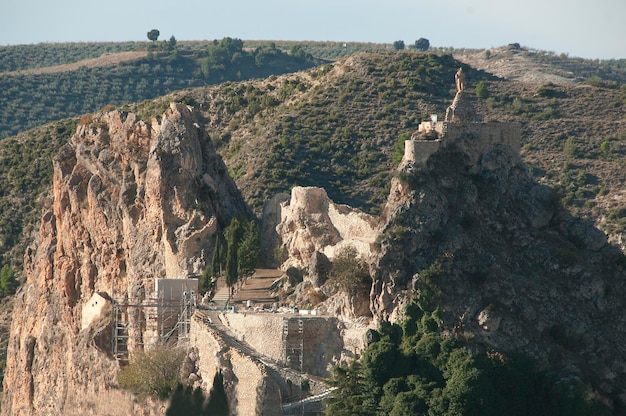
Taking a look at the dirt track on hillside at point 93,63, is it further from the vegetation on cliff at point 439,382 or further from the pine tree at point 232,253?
the vegetation on cliff at point 439,382

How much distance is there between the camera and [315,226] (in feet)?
238

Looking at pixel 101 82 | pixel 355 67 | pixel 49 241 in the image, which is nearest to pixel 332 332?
pixel 49 241

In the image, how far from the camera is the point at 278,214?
77188mm

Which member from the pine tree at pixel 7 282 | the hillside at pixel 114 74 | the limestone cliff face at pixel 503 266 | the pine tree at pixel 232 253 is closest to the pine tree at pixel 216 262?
the pine tree at pixel 232 253

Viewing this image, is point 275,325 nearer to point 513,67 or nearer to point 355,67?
point 355,67

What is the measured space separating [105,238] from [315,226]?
41.9 ft

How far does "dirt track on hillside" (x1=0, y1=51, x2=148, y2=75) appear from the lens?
172025 millimetres

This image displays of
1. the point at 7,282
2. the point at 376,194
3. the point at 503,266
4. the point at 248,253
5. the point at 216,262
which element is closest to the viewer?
the point at 503,266

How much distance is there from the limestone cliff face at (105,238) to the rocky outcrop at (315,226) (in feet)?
11.4

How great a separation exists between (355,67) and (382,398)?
6486 centimetres

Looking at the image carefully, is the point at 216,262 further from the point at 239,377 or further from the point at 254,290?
the point at 239,377

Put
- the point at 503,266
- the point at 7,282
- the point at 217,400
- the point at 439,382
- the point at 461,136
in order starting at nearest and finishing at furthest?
the point at 439,382 < the point at 217,400 < the point at 503,266 < the point at 461,136 < the point at 7,282

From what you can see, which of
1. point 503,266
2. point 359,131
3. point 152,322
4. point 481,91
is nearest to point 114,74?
point 481,91

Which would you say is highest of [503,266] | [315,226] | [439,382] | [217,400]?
[503,266]
